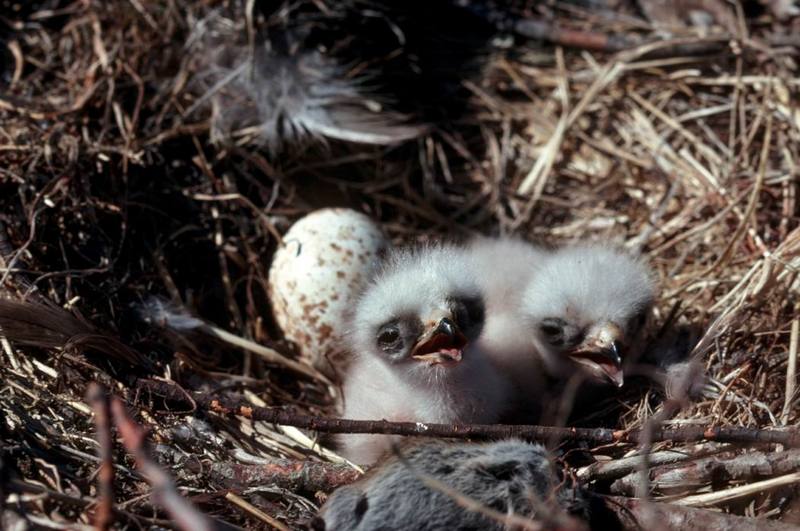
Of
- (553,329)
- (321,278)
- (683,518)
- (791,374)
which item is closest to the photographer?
(683,518)

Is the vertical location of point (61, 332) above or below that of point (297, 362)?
above

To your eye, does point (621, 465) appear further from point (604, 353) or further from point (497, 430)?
point (604, 353)

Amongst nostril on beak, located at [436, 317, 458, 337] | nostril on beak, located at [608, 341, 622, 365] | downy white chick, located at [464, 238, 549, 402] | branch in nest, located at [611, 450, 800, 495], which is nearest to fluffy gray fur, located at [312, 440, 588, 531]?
branch in nest, located at [611, 450, 800, 495]

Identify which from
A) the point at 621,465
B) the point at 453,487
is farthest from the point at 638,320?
the point at 453,487

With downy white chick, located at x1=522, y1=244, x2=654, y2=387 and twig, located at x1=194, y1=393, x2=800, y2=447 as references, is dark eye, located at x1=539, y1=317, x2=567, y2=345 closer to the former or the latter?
downy white chick, located at x1=522, y1=244, x2=654, y2=387

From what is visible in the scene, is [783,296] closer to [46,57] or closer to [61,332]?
[61,332]

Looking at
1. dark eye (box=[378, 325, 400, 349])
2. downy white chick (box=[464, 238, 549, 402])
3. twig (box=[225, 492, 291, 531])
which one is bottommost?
downy white chick (box=[464, 238, 549, 402])

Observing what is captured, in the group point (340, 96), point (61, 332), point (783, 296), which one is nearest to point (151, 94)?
point (340, 96)
